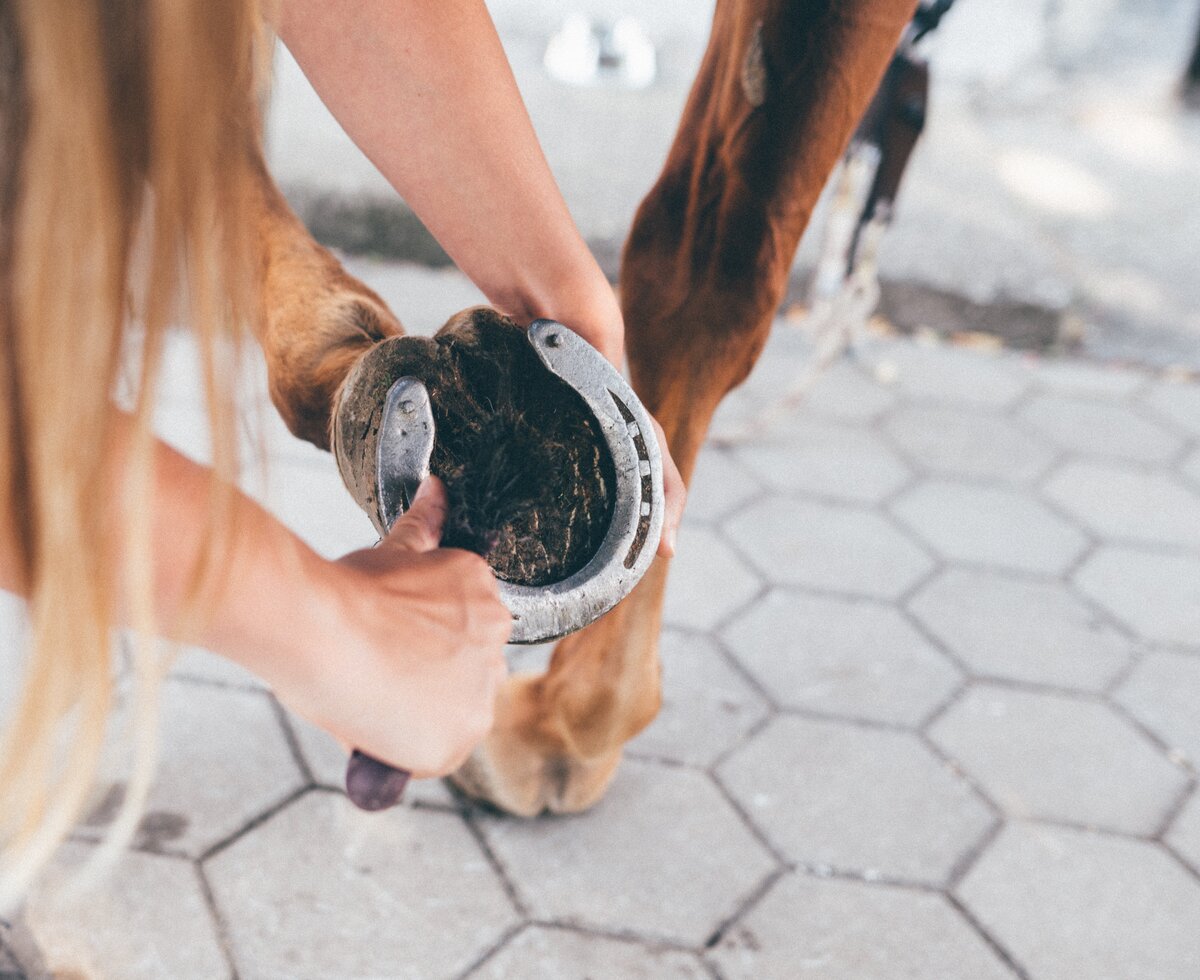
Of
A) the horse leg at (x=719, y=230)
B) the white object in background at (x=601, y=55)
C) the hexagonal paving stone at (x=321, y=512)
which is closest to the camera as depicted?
the horse leg at (x=719, y=230)

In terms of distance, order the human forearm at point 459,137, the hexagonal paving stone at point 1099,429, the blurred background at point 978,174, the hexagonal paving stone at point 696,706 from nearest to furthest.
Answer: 1. the human forearm at point 459,137
2. the hexagonal paving stone at point 696,706
3. the hexagonal paving stone at point 1099,429
4. the blurred background at point 978,174

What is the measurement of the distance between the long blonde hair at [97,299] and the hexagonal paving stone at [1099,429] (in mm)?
1955

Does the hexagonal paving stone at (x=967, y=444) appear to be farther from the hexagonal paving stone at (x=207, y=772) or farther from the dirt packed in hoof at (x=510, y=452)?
the dirt packed in hoof at (x=510, y=452)

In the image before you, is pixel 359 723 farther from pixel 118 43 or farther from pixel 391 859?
pixel 391 859

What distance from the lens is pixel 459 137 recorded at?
0.78m

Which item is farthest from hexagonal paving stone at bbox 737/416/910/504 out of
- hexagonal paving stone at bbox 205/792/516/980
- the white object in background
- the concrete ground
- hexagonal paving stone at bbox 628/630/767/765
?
the white object in background

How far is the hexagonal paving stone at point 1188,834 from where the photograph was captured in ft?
4.09

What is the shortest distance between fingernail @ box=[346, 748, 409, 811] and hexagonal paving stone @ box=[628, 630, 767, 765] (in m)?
0.78

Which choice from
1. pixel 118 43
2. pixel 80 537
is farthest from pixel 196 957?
pixel 118 43

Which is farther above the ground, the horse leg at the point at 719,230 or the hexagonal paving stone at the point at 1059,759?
the horse leg at the point at 719,230

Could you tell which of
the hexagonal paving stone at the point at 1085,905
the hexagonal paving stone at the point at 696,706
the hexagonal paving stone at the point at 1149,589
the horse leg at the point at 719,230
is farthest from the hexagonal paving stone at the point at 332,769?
the hexagonal paving stone at the point at 1149,589

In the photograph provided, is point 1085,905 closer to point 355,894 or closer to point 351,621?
point 355,894

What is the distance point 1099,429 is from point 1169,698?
32.5 inches

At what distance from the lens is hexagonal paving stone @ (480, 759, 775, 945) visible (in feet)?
3.67
